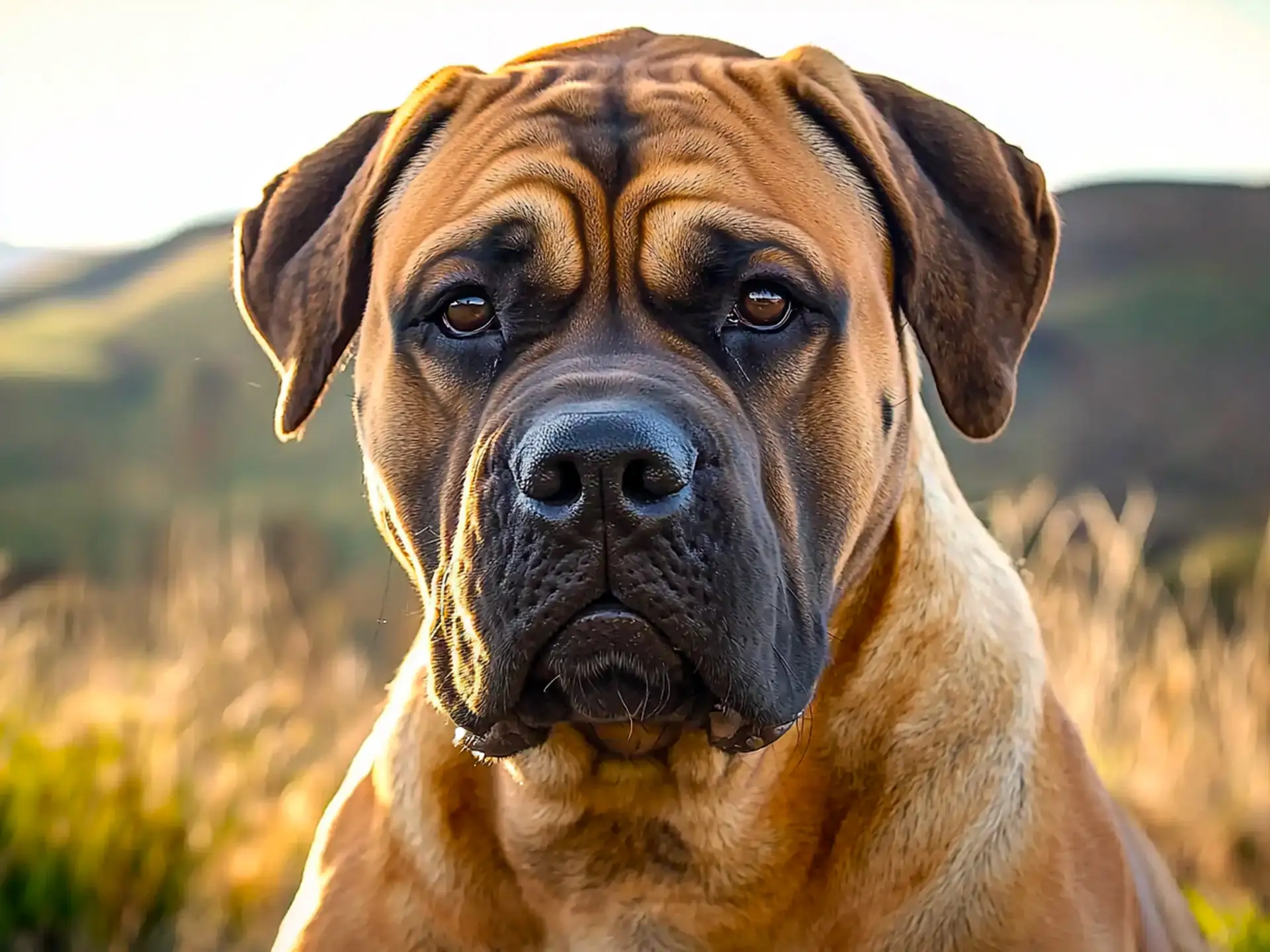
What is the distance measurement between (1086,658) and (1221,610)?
2599 mm

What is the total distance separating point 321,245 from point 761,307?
0.85 metres

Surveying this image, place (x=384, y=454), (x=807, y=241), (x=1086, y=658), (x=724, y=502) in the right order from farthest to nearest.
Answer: (x=1086, y=658) < (x=384, y=454) < (x=807, y=241) < (x=724, y=502)

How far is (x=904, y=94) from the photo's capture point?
2.73 metres

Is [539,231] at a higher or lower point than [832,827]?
higher

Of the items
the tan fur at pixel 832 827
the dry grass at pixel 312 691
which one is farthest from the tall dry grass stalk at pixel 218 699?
the tan fur at pixel 832 827

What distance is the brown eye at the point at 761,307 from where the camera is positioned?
95.7 inches

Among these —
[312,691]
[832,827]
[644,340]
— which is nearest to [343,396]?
[312,691]

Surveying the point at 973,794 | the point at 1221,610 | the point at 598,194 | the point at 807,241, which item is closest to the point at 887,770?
the point at 973,794

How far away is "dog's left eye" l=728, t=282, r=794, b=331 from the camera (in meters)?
2.43

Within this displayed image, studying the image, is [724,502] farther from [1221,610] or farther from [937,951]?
[1221,610]

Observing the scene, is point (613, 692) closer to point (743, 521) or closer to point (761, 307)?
point (743, 521)

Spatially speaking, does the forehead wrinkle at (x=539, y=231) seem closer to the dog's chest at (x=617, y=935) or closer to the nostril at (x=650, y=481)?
the nostril at (x=650, y=481)

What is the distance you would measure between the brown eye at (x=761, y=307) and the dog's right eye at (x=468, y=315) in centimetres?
39

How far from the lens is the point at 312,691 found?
17.4 ft
